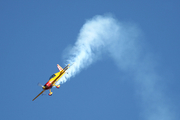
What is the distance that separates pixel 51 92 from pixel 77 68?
29.2 feet

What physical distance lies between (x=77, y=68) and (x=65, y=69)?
283 centimetres

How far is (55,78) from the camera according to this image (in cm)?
7706

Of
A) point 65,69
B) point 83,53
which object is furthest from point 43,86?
point 83,53

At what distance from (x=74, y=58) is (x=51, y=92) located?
9703 millimetres

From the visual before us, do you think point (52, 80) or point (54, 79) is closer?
point (52, 80)

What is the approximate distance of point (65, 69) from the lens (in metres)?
78.9

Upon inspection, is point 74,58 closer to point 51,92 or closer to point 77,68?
point 77,68

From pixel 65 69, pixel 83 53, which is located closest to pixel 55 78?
pixel 65 69

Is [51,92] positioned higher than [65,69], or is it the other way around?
[65,69]

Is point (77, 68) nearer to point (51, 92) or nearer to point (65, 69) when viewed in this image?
point (65, 69)

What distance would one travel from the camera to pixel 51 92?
246 feet

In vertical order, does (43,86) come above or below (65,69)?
below

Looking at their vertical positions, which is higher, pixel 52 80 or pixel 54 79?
pixel 54 79

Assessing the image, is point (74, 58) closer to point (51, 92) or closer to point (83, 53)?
point (83, 53)
